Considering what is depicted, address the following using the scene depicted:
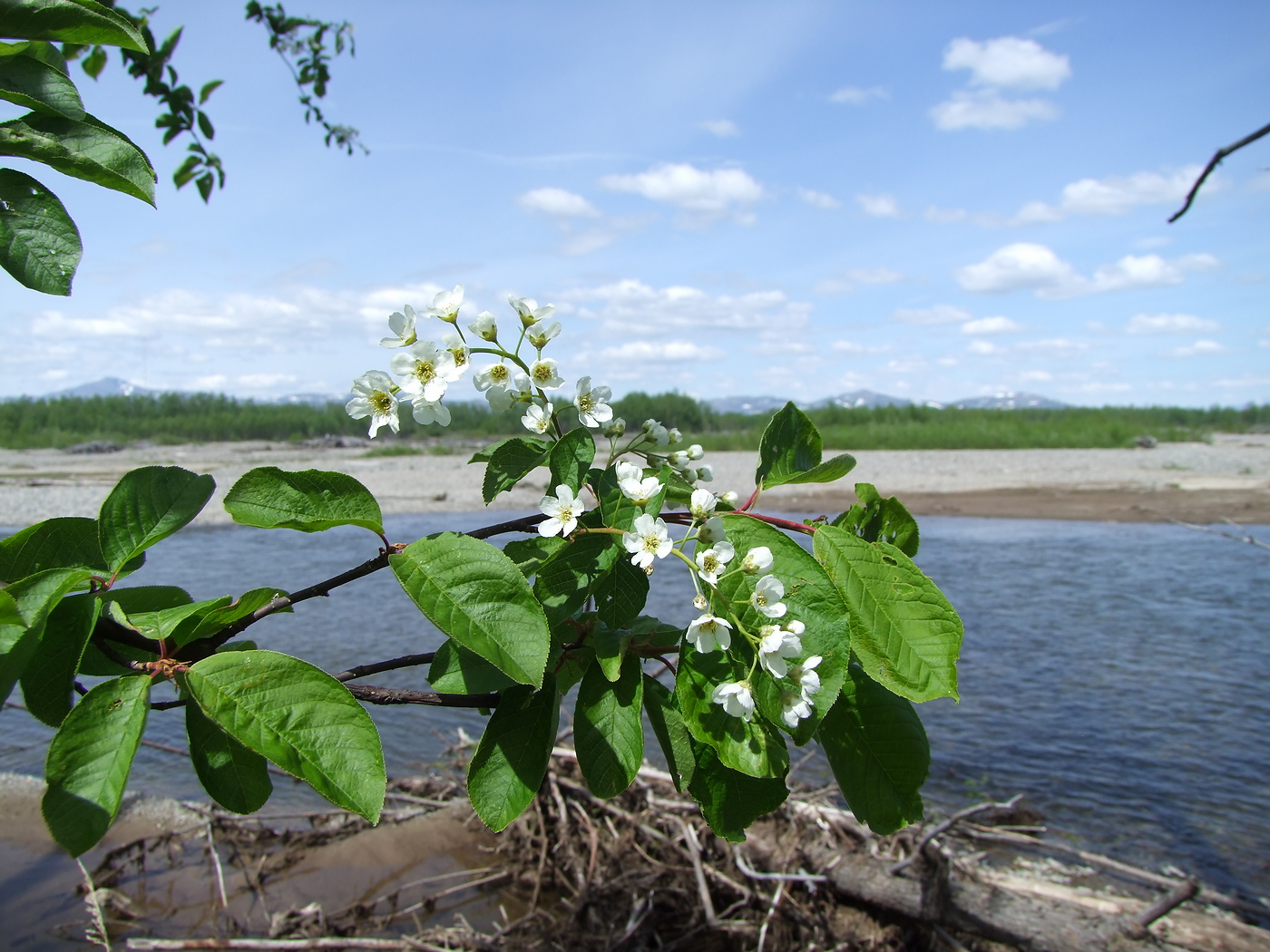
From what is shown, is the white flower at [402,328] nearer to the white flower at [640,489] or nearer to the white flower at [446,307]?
the white flower at [446,307]

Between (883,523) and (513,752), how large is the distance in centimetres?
51

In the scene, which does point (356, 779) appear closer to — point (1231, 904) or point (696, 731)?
point (696, 731)

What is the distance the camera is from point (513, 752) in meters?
0.85

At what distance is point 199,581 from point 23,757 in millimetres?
5806

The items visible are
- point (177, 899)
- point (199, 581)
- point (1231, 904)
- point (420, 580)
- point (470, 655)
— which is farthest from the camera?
point (199, 581)

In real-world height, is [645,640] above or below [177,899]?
above

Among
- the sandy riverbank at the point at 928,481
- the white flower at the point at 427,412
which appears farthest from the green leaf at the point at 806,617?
the sandy riverbank at the point at 928,481

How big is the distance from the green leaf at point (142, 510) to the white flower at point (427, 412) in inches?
8.1

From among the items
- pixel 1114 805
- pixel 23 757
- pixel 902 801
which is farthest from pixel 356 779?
pixel 23 757

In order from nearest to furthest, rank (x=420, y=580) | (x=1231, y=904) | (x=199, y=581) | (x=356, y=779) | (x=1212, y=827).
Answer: (x=356, y=779)
(x=420, y=580)
(x=1231, y=904)
(x=1212, y=827)
(x=199, y=581)

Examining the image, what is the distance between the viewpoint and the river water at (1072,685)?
5188 millimetres

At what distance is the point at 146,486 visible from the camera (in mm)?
838

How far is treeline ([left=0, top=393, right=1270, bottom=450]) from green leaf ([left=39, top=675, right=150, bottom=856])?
27396 mm

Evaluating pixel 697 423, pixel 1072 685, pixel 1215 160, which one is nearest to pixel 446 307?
pixel 1215 160
